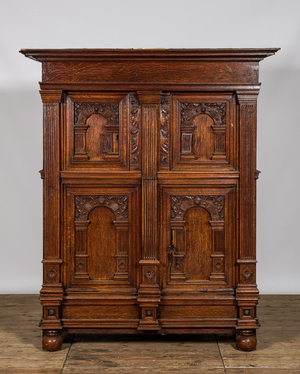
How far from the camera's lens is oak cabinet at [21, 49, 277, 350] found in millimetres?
3766

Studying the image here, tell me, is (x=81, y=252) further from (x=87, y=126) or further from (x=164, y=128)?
(x=164, y=128)

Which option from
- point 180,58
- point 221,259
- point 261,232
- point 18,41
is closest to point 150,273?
point 221,259

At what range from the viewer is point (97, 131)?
12.6 ft

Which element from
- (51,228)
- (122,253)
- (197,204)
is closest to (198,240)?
(197,204)

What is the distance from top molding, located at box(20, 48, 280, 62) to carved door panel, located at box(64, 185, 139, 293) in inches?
35.0

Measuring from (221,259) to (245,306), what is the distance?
14.2 inches

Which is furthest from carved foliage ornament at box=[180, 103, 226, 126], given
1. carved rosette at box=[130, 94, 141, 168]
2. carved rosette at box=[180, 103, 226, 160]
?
carved rosette at box=[130, 94, 141, 168]

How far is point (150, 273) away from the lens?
384cm

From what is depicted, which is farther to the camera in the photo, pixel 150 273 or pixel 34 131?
pixel 34 131

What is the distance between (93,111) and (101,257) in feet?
3.36

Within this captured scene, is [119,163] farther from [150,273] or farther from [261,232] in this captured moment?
[261,232]

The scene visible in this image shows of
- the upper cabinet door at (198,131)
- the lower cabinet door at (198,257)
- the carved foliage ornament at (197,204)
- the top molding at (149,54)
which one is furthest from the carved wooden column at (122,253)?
the top molding at (149,54)

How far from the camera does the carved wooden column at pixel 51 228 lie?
378 centimetres

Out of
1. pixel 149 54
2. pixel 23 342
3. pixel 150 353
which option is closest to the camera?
pixel 149 54
